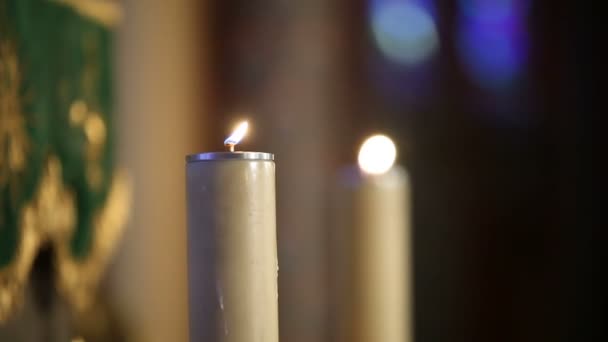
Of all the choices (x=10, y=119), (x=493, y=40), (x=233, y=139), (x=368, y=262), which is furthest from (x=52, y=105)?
(x=493, y=40)

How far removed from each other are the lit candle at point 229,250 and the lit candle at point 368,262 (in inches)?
2.1

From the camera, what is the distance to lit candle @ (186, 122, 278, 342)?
0.37 metres

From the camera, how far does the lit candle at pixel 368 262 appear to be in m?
0.37

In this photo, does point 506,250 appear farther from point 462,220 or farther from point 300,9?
point 300,9

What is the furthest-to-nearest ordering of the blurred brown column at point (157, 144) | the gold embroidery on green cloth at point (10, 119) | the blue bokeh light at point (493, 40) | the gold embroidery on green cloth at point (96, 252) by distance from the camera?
the blue bokeh light at point (493, 40) → the blurred brown column at point (157, 144) → the gold embroidery on green cloth at point (96, 252) → the gold embroidery on green cloth at point (10, 119)

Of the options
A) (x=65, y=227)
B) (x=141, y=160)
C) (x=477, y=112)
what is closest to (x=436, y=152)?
(x=477, y=112)

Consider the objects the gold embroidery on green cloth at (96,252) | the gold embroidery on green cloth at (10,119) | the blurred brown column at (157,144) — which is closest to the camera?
the gold embroidery on green cloth at (10,119)

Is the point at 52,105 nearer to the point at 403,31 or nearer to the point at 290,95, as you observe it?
the point at 290,95

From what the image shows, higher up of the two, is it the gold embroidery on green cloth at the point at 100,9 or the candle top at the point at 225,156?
the gold embroidery on green cloth at the point at 100,9

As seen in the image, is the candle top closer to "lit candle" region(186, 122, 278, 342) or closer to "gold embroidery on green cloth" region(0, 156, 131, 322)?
"lit candle" region(186, 122, 278, 342)

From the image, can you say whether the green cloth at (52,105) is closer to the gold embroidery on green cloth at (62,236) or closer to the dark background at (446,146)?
the gold embroidery on green cloth at (62,236)

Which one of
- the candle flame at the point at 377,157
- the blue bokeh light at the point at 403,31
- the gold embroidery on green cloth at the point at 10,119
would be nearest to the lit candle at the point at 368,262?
the candle flame at the point at 377,157

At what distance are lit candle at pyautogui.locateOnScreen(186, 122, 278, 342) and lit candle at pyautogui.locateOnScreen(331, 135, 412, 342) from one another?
0.18 ft

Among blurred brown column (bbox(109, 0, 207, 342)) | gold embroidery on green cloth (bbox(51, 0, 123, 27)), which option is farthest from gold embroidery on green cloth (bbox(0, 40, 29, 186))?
blurred brown column (bbox(109, 0, 207, 342))
